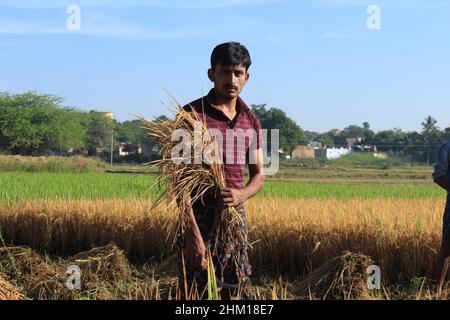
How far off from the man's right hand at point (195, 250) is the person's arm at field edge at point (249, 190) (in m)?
0.18

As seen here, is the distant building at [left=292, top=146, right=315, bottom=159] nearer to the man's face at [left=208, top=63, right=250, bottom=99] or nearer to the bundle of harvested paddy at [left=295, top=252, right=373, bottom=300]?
the bundle of harvested paddy at [left=295, top=252, right=373, bottom=300]

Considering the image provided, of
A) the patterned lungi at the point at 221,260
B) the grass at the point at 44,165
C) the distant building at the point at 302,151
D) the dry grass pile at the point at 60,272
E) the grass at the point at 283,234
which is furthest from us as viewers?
the distant building at the point at 302,151

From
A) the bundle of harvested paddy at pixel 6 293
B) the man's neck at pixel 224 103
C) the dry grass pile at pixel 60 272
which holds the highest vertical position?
the man's neck at pixel 224 103

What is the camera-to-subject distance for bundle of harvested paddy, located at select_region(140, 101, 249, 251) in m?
2.46

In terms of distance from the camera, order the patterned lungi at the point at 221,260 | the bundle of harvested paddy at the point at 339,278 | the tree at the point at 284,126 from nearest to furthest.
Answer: the patterned lungi at the point at 221,260
the bundle of harvested paddy at the point at 339,278
the tree at the point at 284,126

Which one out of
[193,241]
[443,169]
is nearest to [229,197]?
[193,241]

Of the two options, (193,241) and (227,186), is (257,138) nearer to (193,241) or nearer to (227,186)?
(227,186)

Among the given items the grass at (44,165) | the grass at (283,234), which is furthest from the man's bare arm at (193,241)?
the grass at (44,165)

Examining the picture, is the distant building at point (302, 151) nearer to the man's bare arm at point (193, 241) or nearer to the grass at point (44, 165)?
the grass at point (44, 165)

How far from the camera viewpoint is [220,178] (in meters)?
2.47

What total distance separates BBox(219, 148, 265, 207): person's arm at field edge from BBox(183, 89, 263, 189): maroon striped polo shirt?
45 mm

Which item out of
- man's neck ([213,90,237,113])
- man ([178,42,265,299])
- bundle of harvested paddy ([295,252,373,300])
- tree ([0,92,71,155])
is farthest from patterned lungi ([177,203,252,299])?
tree ([0,92,71,155])

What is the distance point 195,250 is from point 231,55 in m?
0.81

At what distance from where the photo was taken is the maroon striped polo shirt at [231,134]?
255cm
